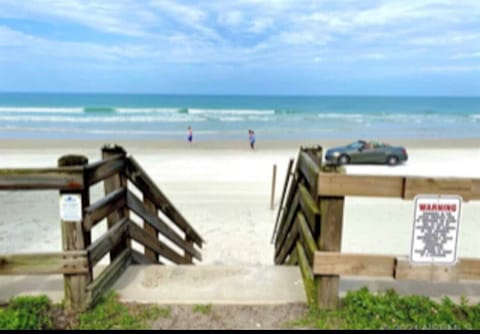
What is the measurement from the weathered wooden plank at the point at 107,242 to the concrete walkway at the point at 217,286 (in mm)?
325

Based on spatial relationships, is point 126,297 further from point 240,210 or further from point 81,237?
point 240,210

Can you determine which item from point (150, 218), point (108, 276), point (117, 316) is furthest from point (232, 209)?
point (117, 316)

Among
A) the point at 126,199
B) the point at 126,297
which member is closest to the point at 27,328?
the point at 126,297

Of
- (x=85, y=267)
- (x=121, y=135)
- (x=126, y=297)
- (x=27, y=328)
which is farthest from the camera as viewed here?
(x=121, y=135)

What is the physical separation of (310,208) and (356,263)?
507mm

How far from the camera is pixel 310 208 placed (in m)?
2.87

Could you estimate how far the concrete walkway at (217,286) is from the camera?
2.92 metres

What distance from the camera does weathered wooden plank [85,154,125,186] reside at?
259cm

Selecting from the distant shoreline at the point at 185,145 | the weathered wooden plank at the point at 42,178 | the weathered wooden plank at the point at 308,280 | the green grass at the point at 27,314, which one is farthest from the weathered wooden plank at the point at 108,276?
the distant shoreline at the point at 185,145

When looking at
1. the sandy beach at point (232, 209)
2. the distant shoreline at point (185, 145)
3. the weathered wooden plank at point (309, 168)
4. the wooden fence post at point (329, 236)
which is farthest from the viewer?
the distant shoreline at point (185, 145)

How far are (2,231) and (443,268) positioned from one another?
24.4 feet

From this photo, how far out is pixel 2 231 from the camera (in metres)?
7.19

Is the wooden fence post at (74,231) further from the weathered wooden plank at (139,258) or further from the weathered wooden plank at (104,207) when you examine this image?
the weathered wooden plank at (139,258)

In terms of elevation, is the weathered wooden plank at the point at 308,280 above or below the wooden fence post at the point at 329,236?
below
